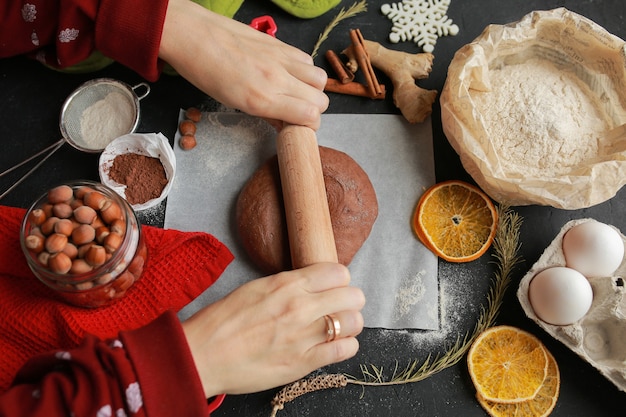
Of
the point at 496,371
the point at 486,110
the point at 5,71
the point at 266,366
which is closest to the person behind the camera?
the point at 266,366

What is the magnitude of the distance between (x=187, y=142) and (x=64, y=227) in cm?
54

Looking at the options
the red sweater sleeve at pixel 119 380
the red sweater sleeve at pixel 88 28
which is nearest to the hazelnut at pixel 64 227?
the red sweater sleeve at pixel 119 380

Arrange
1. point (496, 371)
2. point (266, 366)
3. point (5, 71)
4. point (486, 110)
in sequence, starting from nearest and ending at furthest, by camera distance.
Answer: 1. point (266, 366)
2. point (496, 371)
3. point (486, 110)
4. point (5, 71)

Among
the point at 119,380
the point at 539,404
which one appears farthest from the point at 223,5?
the point at 539,404

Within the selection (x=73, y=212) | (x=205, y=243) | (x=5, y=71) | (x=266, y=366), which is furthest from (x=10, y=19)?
(x=266, y=366)

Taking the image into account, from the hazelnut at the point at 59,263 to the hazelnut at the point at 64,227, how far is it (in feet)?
0.14

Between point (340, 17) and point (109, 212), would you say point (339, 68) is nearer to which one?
point (340, 17)

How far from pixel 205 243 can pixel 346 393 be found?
52cm

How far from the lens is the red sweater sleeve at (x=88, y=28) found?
4.37ft

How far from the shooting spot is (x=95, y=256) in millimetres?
1128

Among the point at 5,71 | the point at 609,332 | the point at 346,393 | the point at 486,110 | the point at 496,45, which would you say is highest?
the point at 496,45

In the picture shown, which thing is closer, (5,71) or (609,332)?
(609,332)

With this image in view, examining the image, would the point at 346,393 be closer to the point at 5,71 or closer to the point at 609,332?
the point at 609,332

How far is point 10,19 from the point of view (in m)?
1.42
